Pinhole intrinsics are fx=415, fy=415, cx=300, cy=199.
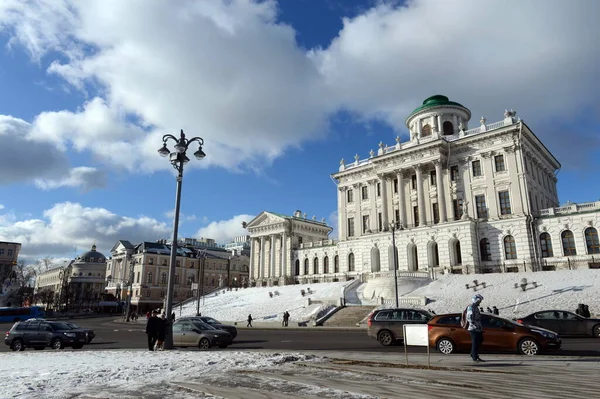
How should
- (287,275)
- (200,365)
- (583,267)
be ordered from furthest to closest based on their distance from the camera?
(287,275) → (583,267) → (200,365)

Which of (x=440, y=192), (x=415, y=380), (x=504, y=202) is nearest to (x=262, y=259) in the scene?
(x=440, y=192)

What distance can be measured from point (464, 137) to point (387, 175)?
1098cm

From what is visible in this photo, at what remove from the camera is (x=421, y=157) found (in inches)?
2109

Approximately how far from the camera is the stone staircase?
3488 centimetres

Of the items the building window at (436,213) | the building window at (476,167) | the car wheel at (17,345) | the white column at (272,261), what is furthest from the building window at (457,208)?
the car wheel at (17,345)

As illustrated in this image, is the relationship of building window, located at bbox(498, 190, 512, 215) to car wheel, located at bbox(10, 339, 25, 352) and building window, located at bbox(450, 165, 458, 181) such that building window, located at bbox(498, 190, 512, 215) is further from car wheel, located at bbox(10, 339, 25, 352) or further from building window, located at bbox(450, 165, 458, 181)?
car wheel, located at bbox(10, 339, 25, 352)

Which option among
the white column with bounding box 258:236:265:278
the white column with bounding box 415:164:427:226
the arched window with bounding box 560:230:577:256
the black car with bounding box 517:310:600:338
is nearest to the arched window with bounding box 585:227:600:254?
the arched window with bounding box 560:230:577:256

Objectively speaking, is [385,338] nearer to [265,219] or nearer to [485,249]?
[485,249]

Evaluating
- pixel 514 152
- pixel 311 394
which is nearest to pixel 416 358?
pixel 311 394

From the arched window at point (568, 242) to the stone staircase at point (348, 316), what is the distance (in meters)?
21.5

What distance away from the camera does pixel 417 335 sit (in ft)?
34.5

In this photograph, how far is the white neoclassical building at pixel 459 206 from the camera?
1721 inches

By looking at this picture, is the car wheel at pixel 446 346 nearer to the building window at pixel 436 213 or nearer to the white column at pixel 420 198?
the white column at pixel 420 198

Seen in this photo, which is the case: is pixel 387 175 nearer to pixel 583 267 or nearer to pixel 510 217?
pixel 510 217
